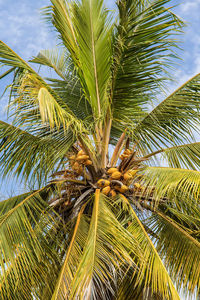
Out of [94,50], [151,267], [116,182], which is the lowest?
[151,267]

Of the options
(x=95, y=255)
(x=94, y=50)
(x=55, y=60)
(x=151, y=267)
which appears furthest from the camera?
(x=55, y=60)

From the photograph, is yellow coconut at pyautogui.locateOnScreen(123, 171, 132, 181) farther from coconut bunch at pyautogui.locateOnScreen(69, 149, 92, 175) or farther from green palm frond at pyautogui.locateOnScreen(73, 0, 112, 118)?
green palm frond at pyautogui.locateOnScreen(73, 0, 112, 118)

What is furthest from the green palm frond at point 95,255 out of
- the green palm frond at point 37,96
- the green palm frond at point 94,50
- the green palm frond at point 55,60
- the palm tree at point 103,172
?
the green palm frond at point 55,60

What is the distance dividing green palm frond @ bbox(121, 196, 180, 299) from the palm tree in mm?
14

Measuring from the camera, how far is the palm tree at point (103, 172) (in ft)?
14.6

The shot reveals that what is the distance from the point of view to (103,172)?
525 centimetres

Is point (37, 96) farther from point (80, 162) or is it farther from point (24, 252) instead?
point (24, 252)

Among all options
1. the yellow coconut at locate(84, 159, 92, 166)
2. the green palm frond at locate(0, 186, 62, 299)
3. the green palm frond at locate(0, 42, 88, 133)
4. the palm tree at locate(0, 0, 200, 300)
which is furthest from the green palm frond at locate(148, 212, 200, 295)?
the green palm frond at locate(0, 42, 88, 133)

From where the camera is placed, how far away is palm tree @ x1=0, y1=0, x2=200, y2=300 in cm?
445

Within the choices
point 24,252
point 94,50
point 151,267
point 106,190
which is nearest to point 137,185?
point 106,190

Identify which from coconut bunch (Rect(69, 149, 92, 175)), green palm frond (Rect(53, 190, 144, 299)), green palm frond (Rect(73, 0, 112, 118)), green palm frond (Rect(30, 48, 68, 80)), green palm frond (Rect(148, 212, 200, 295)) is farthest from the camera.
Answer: green palm frond (Rect(30, 48, 68, 80))

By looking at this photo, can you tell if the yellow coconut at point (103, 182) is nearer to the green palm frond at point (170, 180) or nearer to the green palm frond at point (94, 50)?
the green palm frond at point (170, 180)

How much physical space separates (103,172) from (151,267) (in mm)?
1459

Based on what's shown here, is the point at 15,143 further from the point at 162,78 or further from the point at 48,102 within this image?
the point at 162,78
